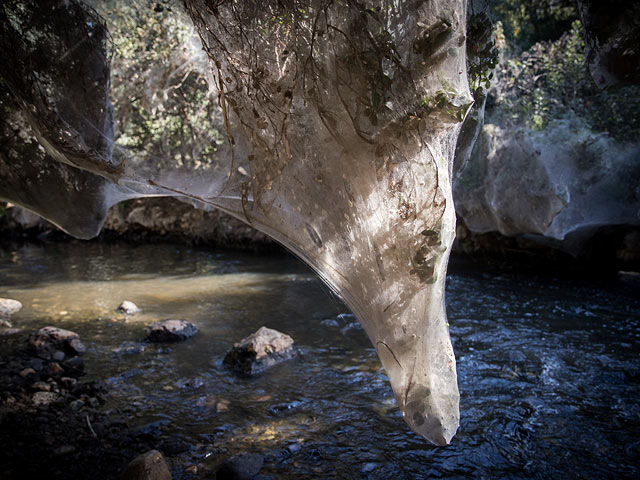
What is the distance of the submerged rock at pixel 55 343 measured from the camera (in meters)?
5.27

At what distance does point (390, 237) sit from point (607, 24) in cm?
232

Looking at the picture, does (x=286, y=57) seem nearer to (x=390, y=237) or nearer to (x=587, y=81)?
(x=390, y=237)

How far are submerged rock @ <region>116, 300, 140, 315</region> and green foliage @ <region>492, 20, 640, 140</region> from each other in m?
7.62

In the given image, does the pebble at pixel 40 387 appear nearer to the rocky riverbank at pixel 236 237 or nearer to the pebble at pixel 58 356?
the pebble at pixel 58 356

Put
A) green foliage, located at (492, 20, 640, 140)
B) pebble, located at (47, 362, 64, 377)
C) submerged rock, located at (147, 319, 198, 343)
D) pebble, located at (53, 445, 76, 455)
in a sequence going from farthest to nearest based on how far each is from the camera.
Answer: green foliage, located at (492, 20, 640, 140) < submerged rock, located at (147, 319, 198, 343) < pebble, located at (47, 362, 64, 377) < pebble, located at (53, 445, 76, 455)

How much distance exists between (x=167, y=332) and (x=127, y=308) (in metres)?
1.80

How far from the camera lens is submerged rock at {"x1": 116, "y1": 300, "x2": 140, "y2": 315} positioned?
7.31 metres

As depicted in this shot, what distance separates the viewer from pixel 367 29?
239 cm

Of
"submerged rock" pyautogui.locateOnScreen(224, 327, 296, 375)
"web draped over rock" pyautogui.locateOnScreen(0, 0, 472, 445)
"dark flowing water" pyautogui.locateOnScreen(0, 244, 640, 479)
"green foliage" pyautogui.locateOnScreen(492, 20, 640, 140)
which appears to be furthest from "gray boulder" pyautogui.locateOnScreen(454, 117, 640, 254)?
"web draped over rock" pyautogui.locateOnScreen(0, 0, 472, 445)

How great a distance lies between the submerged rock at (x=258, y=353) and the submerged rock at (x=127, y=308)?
2798 millimetres

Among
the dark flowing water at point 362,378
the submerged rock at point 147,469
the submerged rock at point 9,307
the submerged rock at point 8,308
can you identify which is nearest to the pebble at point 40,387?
the dark flowing water at point 362,378

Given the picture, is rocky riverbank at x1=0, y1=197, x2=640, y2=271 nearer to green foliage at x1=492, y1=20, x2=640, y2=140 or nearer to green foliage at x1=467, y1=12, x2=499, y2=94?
green foliage at x1=492, y1=20, x2=640, y2=140

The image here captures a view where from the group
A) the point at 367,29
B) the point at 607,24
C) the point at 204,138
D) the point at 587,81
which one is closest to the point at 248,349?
the point at 204,138

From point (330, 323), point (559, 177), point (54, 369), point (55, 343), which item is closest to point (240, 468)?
point (54, 369)
